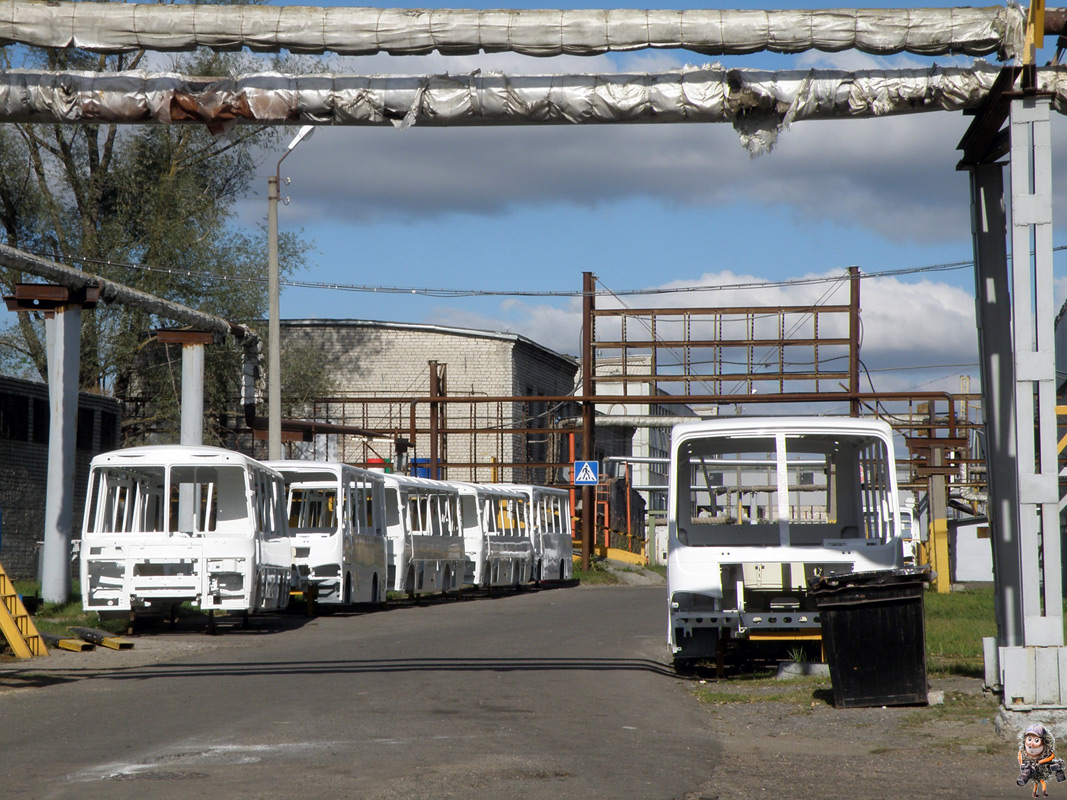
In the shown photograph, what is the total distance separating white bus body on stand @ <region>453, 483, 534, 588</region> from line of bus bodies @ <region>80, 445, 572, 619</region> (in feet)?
0.15

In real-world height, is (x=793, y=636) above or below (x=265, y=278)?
below

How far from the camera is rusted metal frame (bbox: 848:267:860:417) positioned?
35.2 metres

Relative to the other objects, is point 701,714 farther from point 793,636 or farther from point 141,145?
point 141,145

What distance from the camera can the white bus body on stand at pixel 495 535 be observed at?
2998 cm

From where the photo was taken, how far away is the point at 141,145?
125 feet

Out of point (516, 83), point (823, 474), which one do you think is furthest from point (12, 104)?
point (823, 474)

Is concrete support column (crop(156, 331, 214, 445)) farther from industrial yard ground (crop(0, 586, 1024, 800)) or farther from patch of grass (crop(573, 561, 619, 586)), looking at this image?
patch of grass (crop(573, 561, 619, 586))

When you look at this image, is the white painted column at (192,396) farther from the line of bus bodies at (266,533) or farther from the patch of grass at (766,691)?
the patch of grass at (766,691)

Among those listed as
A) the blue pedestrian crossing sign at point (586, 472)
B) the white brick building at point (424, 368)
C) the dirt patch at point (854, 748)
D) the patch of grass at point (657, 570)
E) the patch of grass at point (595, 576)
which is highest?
the white brick building at point (424, 368)

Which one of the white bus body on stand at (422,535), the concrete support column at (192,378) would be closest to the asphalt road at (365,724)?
the concrete support column at (192,378)

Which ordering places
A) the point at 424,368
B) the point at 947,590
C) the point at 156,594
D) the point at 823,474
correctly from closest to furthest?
the point at 823,474
the point at 156,594
the point at 947,590
the point at 424,368

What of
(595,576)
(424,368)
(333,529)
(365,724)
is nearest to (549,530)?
(595,576)

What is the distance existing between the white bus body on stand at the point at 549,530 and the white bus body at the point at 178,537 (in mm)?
14915

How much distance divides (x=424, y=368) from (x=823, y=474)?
3742 centimetres
